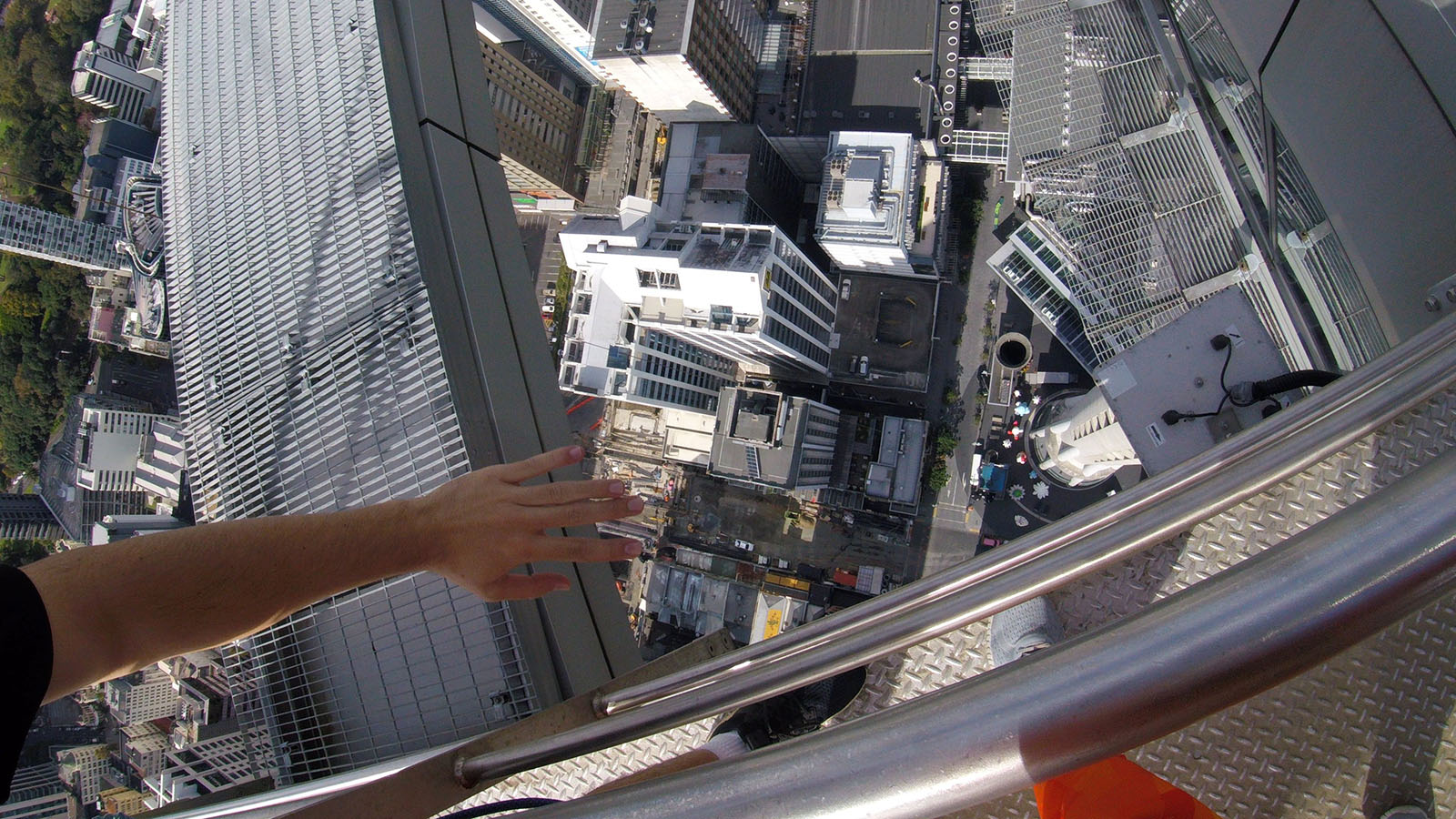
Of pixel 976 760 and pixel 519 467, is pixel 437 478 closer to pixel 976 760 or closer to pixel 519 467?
pixel 519 467

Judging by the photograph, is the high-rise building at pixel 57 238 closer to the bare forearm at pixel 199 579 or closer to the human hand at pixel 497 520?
the bare forearm at pixel 199 579

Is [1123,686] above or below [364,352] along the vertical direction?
below

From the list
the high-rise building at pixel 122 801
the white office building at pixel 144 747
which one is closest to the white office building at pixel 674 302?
the white office building at pixel 144 747

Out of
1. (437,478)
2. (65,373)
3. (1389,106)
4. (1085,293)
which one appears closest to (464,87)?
(437,478)

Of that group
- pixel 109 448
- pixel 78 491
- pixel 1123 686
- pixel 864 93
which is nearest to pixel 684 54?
pixel 864 93

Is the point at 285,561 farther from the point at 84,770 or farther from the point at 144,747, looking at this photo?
the point at 84,770

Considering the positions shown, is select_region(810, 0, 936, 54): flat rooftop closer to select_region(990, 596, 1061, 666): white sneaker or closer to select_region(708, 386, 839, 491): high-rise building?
select_region(708, 386, 839, 491): high-rise building
